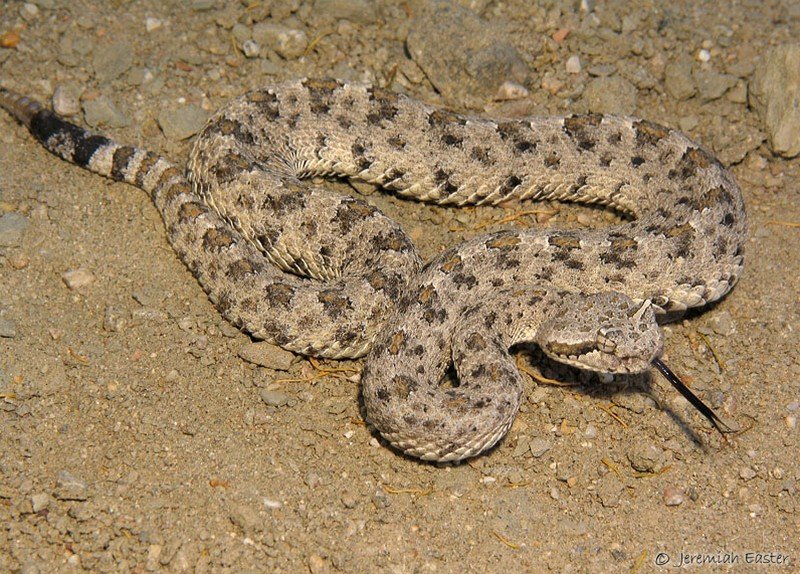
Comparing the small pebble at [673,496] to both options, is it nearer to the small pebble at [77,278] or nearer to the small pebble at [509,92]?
the small pebble at [509,92]

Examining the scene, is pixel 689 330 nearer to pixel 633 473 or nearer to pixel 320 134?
pixel 633 473

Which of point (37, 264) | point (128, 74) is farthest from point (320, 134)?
point (37, 264)

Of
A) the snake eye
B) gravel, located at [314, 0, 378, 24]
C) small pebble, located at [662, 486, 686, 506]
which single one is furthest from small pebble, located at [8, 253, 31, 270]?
small pebble, located at [662, 486, 686, 506]

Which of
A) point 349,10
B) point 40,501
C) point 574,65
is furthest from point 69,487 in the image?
point 574,65

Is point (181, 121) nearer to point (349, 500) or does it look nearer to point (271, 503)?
point (271, 503)

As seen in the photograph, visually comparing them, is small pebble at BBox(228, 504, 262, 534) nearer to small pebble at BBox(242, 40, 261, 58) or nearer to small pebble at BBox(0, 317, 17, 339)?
small pebble at BBox(0, 317, 17, 339)

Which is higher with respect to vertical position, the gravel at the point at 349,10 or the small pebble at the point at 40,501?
the gravel at the point at 349,10

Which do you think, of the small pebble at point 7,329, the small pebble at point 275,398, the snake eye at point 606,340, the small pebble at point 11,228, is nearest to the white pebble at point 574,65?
the snake eye at point 606,340
